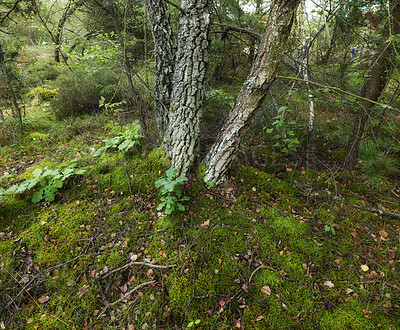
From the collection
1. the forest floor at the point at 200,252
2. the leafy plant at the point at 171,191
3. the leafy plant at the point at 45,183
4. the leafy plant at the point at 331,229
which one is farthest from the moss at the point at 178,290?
the leafy plant at the point at 45,183

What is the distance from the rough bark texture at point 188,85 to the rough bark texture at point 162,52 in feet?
0.84

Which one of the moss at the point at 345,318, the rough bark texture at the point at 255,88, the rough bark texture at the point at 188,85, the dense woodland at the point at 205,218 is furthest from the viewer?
the rough bark texture at the point at 188,85

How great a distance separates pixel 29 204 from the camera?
8.87 feet

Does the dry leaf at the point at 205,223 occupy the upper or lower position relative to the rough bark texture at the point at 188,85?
lower

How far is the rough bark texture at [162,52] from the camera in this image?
2.50 meters

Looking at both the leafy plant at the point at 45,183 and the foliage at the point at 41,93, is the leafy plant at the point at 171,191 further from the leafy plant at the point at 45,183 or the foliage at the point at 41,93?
the foliage at the point at 41,93

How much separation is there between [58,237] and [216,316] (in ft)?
7.22

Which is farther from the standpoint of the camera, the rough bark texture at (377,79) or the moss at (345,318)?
the rough bark texture at (377,79)

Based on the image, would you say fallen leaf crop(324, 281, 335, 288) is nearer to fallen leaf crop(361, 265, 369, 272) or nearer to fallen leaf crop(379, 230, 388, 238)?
fallen leaf crop(361, 265, 369, 272)

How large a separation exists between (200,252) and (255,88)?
88.4 inches

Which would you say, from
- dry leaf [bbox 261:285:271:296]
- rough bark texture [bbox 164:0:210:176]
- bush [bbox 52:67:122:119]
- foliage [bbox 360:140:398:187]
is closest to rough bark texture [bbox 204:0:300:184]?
rough bark texture [bbox 164:0:210:176]

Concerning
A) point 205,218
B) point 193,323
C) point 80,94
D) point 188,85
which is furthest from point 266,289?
point 80,94

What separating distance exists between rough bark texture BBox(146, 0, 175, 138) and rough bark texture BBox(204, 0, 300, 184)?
111 cm

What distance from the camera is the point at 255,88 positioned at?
237 centimetres
